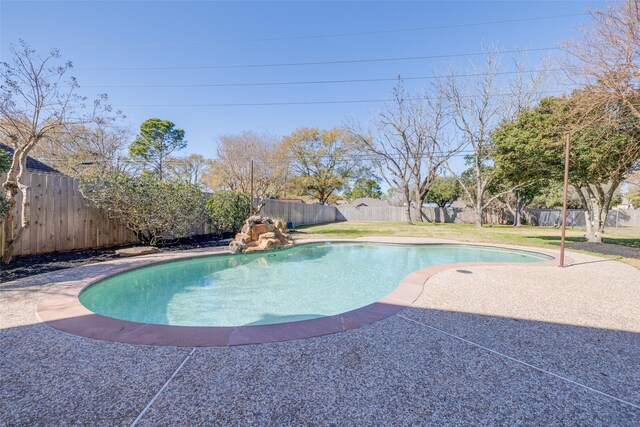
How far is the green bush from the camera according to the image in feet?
34.8

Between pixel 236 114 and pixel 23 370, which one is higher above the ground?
pixel 236 114

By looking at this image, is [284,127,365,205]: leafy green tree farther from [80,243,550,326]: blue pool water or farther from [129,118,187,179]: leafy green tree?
[80,243,550,326]: blue pool water

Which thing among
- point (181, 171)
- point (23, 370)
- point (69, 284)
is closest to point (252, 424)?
point (23, 370)

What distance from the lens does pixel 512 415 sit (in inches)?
65.1

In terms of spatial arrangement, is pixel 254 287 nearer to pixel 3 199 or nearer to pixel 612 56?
pixel 3 199

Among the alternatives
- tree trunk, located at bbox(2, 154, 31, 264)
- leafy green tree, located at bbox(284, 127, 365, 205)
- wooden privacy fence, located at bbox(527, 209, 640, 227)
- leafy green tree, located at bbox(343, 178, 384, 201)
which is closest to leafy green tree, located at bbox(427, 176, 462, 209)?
wooden privacy fence, located at bbox(527, 209, 640, 227)

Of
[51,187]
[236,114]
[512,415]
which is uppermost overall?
[236,114]

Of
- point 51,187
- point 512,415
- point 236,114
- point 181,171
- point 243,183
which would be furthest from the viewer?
point 181,171

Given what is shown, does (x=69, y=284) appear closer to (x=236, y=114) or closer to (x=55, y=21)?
(x=55, y=21)

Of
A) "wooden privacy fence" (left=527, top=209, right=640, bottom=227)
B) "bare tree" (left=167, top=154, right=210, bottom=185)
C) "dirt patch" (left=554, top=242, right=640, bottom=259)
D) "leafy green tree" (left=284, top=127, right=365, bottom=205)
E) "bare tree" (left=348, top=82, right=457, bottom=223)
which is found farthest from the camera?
"leafy green tree" (left=284, top=127, right=365, bottom=205)

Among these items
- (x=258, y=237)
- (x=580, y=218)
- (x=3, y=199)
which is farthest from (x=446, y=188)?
(x=3, y=199)

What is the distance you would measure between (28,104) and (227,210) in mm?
6355

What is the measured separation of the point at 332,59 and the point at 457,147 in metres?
13.5

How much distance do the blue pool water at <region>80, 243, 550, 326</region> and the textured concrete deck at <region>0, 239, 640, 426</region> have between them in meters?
1.18
